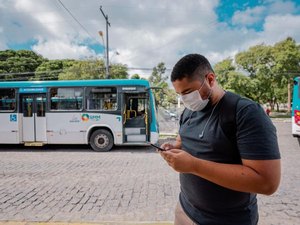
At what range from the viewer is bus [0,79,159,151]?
11008 mm

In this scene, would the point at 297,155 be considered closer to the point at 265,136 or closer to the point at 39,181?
the point at 39,181

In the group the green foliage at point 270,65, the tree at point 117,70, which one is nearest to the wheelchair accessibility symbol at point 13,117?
the tree at point 117,70

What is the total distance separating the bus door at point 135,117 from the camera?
11.0 metres

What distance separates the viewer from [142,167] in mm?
7930

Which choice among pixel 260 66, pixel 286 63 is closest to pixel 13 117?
pixel 260 66

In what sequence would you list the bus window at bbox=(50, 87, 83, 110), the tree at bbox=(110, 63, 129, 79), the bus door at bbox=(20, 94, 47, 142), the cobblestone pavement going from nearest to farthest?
the cobblestone pavement → the bus window at bbox=(50, 87, 83, 110) → the bus door at bbox=(20, 94, 47, 142) → the tree at bbox=(110, 63, 129, 79)

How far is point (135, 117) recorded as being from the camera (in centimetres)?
1112

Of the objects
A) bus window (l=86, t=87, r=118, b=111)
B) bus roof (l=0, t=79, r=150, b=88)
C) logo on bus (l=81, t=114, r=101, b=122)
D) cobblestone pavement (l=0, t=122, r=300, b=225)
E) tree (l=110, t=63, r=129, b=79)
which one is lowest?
cobblestone pavement (l=0, t=122, r=300, b=225)

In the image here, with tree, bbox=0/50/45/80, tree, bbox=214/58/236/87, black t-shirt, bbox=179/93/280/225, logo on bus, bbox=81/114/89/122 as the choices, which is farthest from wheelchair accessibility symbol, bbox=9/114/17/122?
tree, bbox=0/50/45/80

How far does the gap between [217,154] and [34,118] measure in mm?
11233

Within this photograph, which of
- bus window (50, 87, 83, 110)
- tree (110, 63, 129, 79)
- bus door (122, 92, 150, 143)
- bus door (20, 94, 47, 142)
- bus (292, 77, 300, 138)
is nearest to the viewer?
bus door (122, 92, 150, 143)

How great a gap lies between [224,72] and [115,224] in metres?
37.0

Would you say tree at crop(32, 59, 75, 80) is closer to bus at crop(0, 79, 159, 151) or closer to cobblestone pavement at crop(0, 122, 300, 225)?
bus at crop(0, 79, 159, 151)

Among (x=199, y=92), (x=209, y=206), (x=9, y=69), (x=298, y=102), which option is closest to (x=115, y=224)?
(x=209, y=206)
